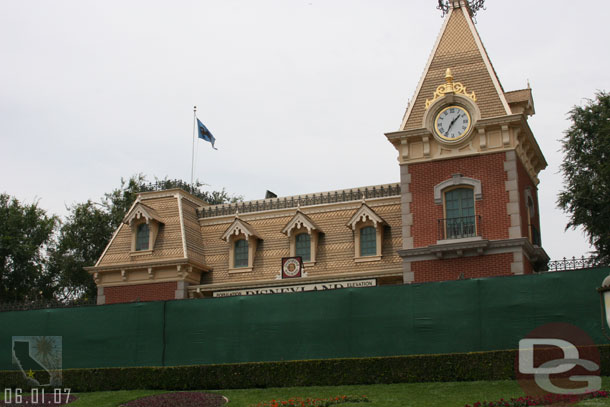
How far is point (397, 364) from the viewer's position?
21.1 metres

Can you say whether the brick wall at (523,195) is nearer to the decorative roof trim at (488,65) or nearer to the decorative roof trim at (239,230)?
the decorative roof trim at (488,65)

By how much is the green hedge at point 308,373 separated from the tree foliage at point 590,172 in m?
16.0

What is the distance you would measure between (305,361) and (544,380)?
6.69 metres

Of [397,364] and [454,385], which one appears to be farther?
[397,364]

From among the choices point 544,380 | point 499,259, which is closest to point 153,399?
point 544,380

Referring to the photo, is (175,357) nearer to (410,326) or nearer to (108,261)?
(410,326)

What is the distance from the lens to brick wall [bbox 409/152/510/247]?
85.9ft

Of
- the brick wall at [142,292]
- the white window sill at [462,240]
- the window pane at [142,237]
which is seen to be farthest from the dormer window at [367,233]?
the window pane at [142,237]

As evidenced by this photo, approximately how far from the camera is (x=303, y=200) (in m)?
33.2

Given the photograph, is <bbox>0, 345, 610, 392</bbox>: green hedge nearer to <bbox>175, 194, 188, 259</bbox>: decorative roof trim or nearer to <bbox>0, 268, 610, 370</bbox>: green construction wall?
<bbox>0, 268, 610, 370</bbox>: green construction wall

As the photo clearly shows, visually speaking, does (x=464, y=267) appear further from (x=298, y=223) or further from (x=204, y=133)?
(x=204, y=133)

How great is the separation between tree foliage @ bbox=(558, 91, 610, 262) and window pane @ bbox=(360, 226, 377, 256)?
10.4 m

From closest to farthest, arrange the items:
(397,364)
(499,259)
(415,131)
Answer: (397,364)
(499,259)
(415,131)
